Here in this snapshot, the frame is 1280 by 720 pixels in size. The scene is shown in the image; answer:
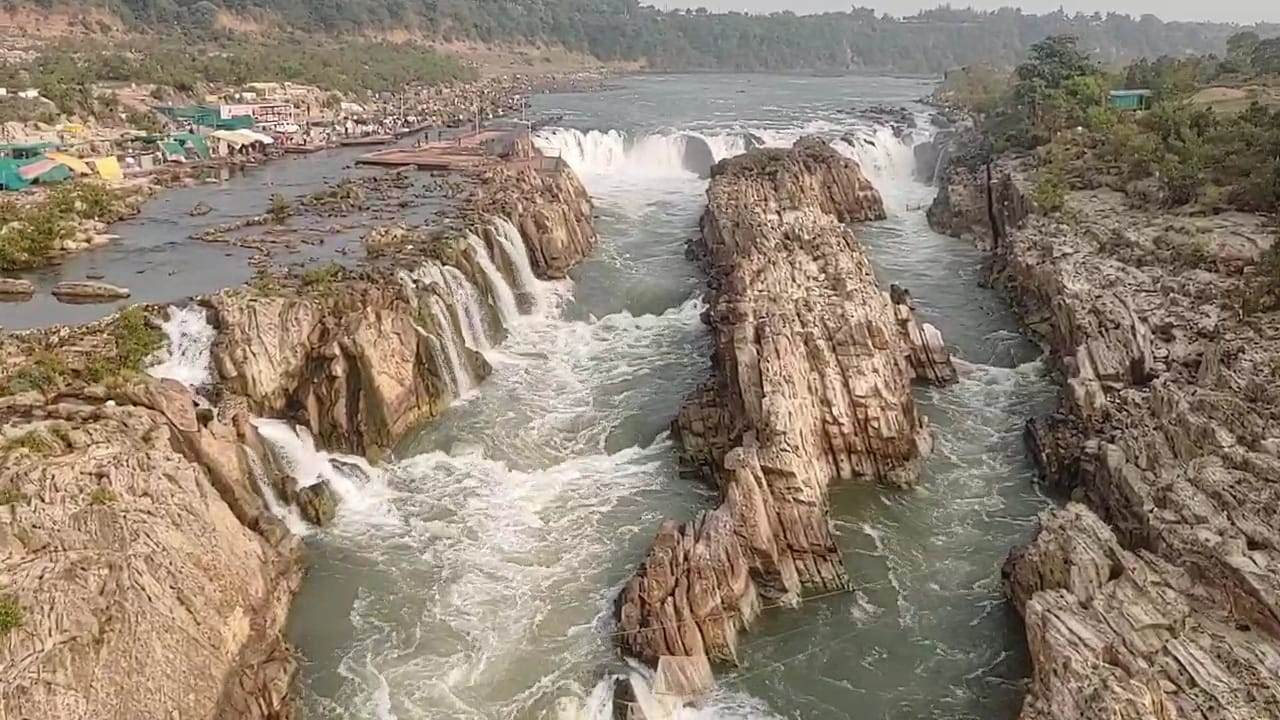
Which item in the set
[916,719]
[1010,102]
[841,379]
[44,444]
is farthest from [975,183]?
[44,444]

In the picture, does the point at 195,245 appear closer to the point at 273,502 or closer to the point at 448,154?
the point at 273,502

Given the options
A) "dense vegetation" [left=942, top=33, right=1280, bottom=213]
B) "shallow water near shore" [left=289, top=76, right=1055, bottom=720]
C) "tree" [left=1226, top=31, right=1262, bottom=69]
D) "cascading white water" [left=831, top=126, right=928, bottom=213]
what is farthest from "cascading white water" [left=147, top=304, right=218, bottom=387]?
"tree" [left=1226, top=31, right=1262, bottom=69]

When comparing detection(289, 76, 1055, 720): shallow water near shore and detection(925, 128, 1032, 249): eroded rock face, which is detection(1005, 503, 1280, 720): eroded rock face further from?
detection(925, 128, 1032, 249): eroded rock face

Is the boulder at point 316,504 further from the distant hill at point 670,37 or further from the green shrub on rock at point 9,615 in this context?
the distant hill at point 670,37

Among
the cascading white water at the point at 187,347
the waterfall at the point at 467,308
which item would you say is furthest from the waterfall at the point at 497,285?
the cascading white water at the point at 187,347

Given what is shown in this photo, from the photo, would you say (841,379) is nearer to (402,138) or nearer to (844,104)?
(402,138)

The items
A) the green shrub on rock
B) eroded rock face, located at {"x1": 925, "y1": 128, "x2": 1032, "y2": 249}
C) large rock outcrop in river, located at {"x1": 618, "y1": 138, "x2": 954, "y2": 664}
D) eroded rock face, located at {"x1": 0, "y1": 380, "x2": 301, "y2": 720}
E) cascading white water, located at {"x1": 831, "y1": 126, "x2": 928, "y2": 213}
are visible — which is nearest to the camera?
the green shrub on rock
